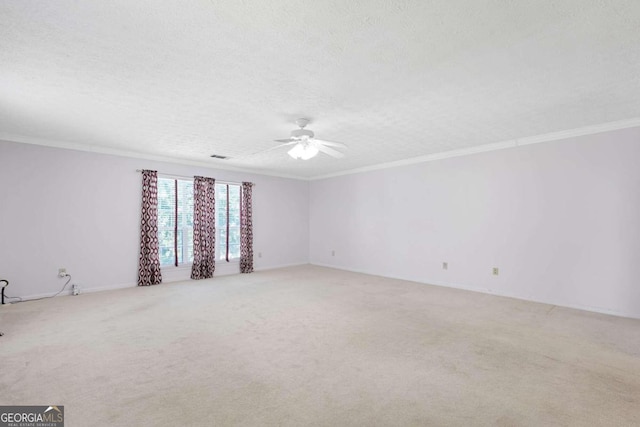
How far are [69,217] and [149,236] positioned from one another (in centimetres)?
125

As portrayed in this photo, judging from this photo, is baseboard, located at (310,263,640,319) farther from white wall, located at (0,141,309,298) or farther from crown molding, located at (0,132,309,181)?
white wall, located at (0,141,309,298)

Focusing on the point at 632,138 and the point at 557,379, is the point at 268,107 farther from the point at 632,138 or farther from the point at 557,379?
the point at 632,138

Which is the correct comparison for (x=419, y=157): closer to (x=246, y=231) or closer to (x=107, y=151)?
(x=246, y=231)

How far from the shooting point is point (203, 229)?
21.5 feet

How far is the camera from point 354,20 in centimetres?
→ 195

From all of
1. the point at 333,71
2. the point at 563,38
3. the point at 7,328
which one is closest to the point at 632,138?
the point at 563,38

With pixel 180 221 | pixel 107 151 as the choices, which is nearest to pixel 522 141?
pixel 180 221

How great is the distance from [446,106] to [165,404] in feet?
12.5

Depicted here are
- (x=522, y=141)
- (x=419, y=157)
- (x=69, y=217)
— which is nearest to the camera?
(x=522, y=141)

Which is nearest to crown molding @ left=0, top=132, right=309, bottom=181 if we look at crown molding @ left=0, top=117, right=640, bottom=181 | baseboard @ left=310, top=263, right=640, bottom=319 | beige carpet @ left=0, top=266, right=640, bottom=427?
crown molding @ left=0, top=117, right=640, bottom=181

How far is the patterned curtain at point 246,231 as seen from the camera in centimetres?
730

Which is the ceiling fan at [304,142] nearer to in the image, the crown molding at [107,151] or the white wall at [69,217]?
the crown molding at [107,151]

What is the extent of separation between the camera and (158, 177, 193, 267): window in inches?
244

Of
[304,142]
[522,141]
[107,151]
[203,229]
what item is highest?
[107,151]
